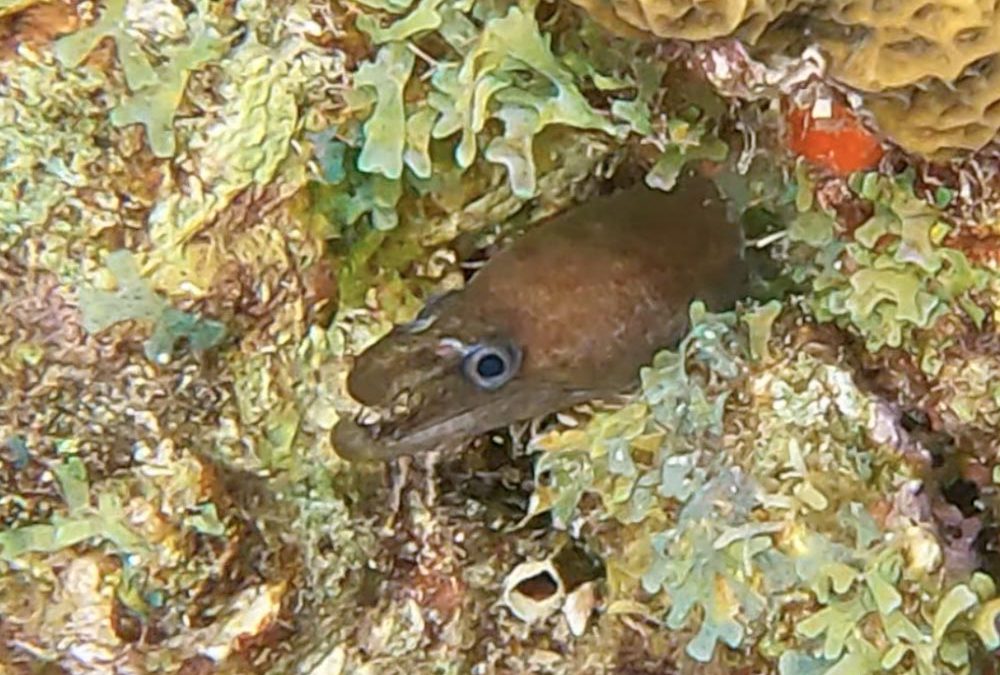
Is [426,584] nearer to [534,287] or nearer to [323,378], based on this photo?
[323,378]

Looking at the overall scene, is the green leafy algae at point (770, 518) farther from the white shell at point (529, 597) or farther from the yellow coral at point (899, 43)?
the yellow coral at point (899, 43)

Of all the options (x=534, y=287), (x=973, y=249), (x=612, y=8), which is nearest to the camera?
(x=612, y=8)

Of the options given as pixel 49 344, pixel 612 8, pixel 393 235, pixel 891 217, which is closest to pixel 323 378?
pixel 393 235

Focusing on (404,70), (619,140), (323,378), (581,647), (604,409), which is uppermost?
(404,70)

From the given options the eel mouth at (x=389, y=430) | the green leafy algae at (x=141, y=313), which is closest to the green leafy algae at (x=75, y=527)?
the green leafy algae at (x=141, y=313)

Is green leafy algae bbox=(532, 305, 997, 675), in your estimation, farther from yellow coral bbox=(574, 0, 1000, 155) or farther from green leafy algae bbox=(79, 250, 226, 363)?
green leafy algae bbox=(79, 250, 226, 363)

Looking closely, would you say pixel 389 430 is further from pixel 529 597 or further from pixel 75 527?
pixel 75 527

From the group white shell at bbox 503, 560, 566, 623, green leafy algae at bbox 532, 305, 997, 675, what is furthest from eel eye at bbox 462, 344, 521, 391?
white shell at bbox 503, 560, 566, 623
